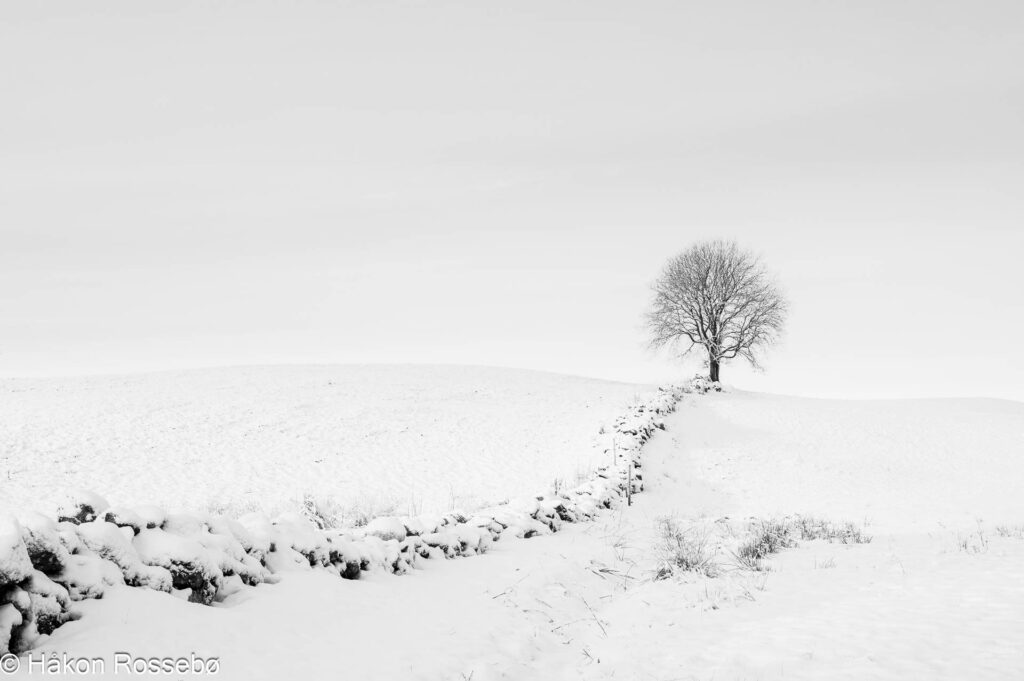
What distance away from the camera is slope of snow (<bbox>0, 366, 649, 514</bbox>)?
15.2 m

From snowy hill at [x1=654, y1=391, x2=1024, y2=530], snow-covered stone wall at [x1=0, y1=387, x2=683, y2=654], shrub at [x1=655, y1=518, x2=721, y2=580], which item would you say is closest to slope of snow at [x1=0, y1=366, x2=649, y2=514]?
snowy hill at [x1=654, y1=391, x2=1024, y2=530]

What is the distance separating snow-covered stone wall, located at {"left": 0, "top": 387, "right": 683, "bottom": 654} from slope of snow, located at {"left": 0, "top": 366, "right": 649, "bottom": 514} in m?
4.66

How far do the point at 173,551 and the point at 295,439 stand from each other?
665 inches

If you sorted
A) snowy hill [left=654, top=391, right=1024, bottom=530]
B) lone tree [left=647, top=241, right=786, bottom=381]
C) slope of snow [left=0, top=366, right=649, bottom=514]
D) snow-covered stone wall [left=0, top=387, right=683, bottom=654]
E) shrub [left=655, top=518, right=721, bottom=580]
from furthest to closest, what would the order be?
lone tree [left=647, top=241, right=786, bottom=381] → slope of snow [left=0, top=366, right=649, bottom=514] → snowy hill [left=654, top=391, right=1024, bottom=530] → shrub [left=655, top=518, right=721, bottom=580] → snow-covered stone wall [left=0, top=387, right=683, bottom=654]

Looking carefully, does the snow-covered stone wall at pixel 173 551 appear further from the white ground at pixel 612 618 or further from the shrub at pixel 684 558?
the shrub at pixel 684 558

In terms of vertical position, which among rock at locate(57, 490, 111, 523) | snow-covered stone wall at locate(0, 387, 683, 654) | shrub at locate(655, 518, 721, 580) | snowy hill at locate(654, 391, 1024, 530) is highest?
rock at locate(57, 490, 111, 523)

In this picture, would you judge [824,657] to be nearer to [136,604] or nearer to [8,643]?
[136,604]

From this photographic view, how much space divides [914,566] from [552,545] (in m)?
4.57

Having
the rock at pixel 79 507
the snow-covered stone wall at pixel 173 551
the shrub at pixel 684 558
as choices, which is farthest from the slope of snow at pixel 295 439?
the rock at pixel 79 507

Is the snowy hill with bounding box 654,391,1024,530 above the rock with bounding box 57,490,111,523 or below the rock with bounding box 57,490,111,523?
below

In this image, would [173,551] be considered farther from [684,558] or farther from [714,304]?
[714,304]

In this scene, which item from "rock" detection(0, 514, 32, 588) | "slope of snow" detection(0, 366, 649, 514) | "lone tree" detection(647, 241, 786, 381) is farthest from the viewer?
"lone tree" detection(647, 241, 786, 381)

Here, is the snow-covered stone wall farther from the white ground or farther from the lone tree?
the lone tree

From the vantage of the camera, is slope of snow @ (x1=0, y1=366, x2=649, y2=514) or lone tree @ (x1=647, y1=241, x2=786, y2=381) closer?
slope of snow @ (x1=0, y1=366, x2=649, y2=514)
